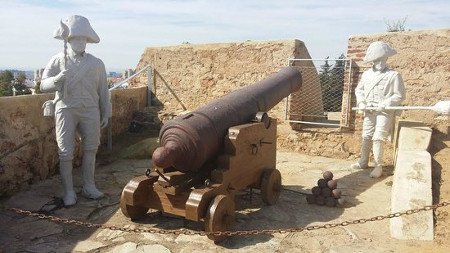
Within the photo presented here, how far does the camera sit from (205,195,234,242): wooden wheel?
139 inches

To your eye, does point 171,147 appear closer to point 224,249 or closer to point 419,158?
point 224,249

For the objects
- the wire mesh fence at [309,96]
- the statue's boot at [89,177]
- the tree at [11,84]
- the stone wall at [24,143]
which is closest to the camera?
the statue's boot at [89,177]

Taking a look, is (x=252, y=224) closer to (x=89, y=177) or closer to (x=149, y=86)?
(x=89, y=177)

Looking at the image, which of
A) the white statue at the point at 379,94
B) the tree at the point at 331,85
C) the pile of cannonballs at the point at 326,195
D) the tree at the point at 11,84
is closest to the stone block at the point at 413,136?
the white statue at the point at 379,94

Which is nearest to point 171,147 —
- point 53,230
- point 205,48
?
point 53,230

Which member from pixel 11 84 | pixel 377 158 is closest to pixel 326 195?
pixel 377 158

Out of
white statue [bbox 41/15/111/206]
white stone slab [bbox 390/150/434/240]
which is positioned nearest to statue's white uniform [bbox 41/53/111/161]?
white statue [bbox 41/15/111/206]

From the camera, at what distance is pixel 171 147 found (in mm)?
3604

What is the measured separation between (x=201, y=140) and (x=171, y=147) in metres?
0.27

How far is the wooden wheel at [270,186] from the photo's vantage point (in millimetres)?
4480

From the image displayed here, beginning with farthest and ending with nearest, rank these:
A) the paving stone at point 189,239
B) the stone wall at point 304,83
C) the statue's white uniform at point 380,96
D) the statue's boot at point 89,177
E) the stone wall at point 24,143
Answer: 1. the stone wall at point 304,83
2. the statue's white uniform at point 380,96
3. the stone wall at point 24,143
4. the statue's boot at point 89,177
5. the paving stone at point 189,239

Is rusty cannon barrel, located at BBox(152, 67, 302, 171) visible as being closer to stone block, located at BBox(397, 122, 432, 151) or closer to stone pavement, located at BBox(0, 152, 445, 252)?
stone pavement, located at BBox(0, 152, 445, 252)

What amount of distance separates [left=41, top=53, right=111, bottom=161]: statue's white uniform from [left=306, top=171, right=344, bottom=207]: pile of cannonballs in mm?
2579

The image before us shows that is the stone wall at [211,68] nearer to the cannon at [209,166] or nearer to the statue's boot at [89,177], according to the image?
the cannon at [209,166]
